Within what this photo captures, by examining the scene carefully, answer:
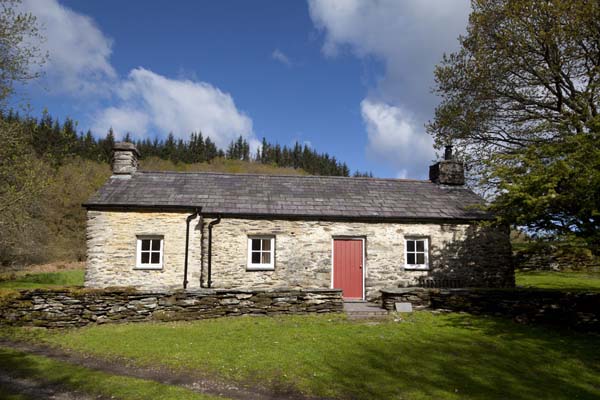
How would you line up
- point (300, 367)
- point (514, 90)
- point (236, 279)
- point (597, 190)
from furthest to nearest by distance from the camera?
point (514, 90), point (236, 279), point (597, 190), point (300, 367)

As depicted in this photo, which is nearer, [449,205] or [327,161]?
[449,205]

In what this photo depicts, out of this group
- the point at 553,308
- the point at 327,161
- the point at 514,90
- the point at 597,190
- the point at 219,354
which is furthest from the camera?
the point at 327,161

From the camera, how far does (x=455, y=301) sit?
11938mm

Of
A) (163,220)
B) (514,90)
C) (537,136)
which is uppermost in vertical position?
(514,90)

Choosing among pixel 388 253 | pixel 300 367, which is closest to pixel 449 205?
pixel 388 253

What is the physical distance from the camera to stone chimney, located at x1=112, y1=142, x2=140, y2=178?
1655cm

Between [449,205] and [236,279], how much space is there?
381 inches

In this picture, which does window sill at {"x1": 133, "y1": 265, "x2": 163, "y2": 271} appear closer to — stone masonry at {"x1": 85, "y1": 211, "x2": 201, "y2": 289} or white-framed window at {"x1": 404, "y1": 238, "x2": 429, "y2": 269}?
stone masonry at {"x1": 85, "y1": 211, "x2": 201, "y2": 289}

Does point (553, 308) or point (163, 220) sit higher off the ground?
point (163, 220)

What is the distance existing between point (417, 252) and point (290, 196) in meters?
5.73

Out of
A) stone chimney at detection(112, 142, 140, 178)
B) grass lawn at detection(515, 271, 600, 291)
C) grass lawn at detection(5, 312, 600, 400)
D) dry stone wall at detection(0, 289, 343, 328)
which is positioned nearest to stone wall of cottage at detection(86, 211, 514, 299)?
dry stone wall at detection(0, 289, 343, 328)

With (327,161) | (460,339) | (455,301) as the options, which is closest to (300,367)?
(460,339)

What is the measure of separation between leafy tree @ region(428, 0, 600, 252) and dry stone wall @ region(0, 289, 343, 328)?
6.56 metres

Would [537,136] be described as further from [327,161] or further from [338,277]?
[327,161]
